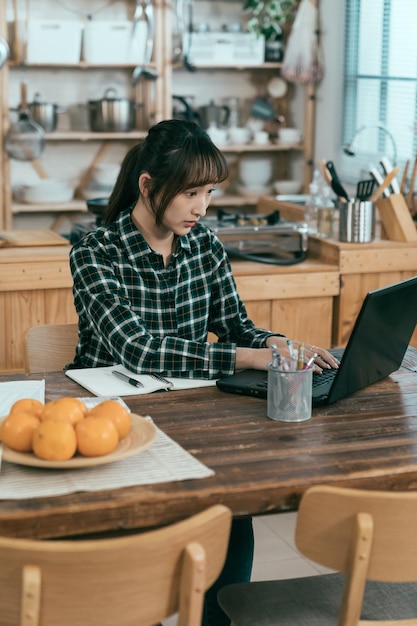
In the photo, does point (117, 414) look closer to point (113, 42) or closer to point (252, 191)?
point (113, 42)

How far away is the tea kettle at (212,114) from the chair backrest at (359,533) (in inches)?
160

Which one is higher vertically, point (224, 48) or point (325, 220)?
point (224, 48)

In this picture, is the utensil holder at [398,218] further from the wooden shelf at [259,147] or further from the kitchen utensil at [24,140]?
the kitchen utensil at [24,140]

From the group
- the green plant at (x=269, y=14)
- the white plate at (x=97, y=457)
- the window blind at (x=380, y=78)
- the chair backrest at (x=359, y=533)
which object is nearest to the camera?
the chair backrest at (x=359, y=533)

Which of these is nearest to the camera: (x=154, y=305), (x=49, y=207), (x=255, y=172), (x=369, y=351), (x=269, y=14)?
(x=369, y=351)

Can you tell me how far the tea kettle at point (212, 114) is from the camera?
207 inches

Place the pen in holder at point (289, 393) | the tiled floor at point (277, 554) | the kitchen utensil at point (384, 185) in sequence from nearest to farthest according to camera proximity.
A: the pen in holder at point (289, 393) < the tiled floor at point (277, 554) < the kitchen utensil at point (384, 185)

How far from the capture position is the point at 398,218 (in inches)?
142

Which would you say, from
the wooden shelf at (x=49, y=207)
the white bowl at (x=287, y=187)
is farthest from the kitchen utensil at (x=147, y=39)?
the white bowl at (x=287, y=187)

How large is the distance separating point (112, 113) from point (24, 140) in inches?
19.9

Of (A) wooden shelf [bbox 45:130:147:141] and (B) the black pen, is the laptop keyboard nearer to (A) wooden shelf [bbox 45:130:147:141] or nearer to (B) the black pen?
(B) the black pen

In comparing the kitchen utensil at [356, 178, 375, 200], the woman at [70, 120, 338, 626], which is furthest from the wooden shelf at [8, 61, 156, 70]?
the woman at [70, 120, 338, 626]

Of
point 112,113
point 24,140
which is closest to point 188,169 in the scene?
point 24,140

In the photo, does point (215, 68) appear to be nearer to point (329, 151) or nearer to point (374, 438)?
point (329, 151)
